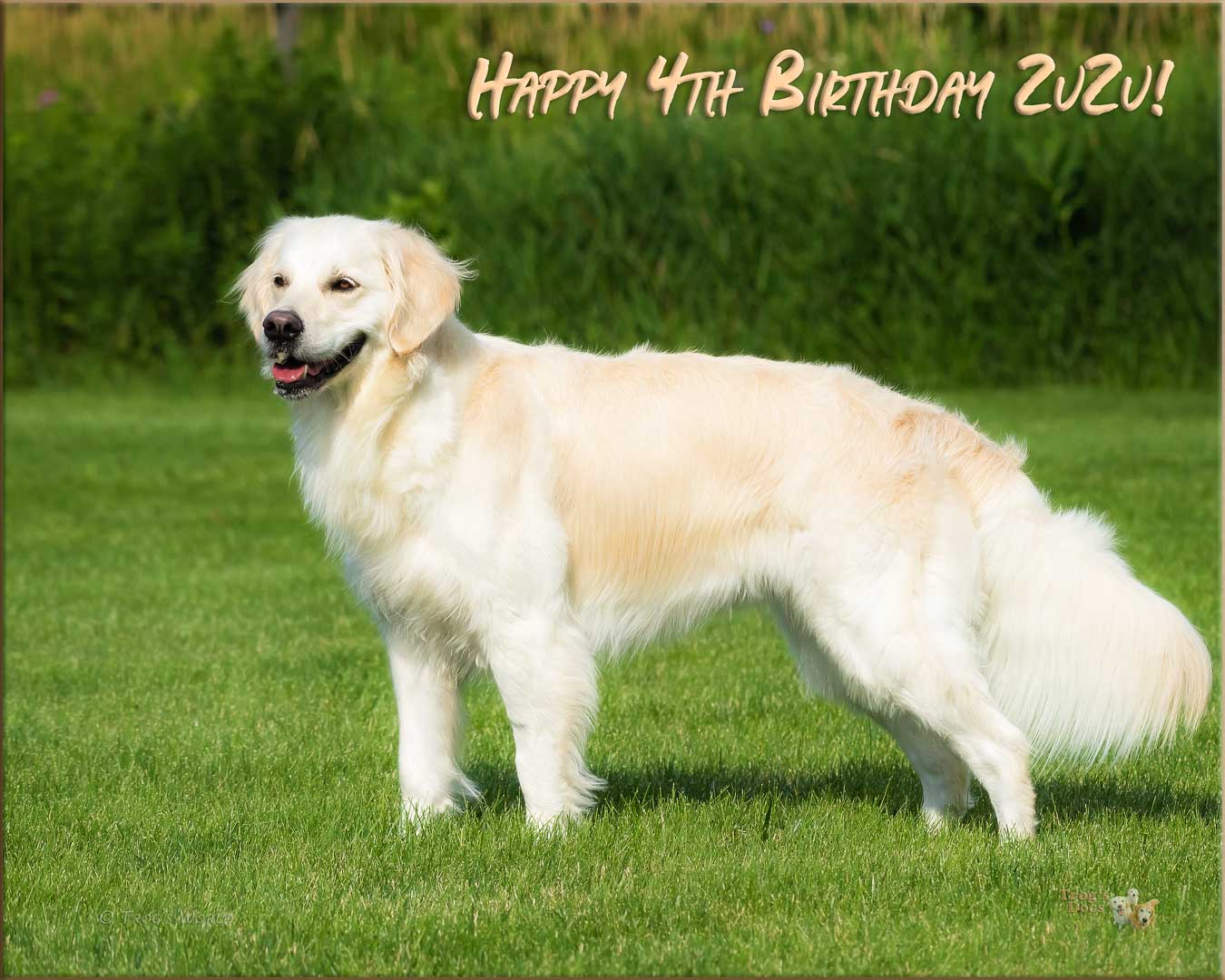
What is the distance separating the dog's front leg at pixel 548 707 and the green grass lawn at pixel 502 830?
121mm

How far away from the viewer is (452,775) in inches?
196

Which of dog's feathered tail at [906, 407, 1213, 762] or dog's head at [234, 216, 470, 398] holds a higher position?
dog's head at [234, 216, 470, 398]

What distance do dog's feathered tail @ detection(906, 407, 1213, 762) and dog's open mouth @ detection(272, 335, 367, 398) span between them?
5.62ft

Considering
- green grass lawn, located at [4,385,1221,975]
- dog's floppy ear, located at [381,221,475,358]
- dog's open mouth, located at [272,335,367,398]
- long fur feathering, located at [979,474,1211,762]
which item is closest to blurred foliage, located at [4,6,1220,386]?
green grass lawn, located at [4,385,1221,975]

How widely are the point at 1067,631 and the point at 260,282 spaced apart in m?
2.48

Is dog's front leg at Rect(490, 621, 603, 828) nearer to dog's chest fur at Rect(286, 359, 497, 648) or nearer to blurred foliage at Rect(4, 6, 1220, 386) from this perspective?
dog's chest fur at Rect(286, 359, 497, 648)

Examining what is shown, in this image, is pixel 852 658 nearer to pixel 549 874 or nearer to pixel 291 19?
pixel 549 874

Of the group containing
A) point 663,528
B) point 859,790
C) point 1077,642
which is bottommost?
point 859,790

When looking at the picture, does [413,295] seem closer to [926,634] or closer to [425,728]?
[425,728]

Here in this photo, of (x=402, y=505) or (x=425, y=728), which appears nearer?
(x=402, y=505)

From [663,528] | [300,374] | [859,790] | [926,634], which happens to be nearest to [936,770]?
[859,790]

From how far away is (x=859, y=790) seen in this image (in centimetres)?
538

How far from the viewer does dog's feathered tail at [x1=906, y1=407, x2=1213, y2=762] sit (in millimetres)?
4648

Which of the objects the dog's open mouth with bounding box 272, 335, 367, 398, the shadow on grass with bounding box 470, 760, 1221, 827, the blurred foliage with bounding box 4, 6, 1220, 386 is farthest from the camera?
the blurred foliage with bounding box 4, 6, 1220, 386
